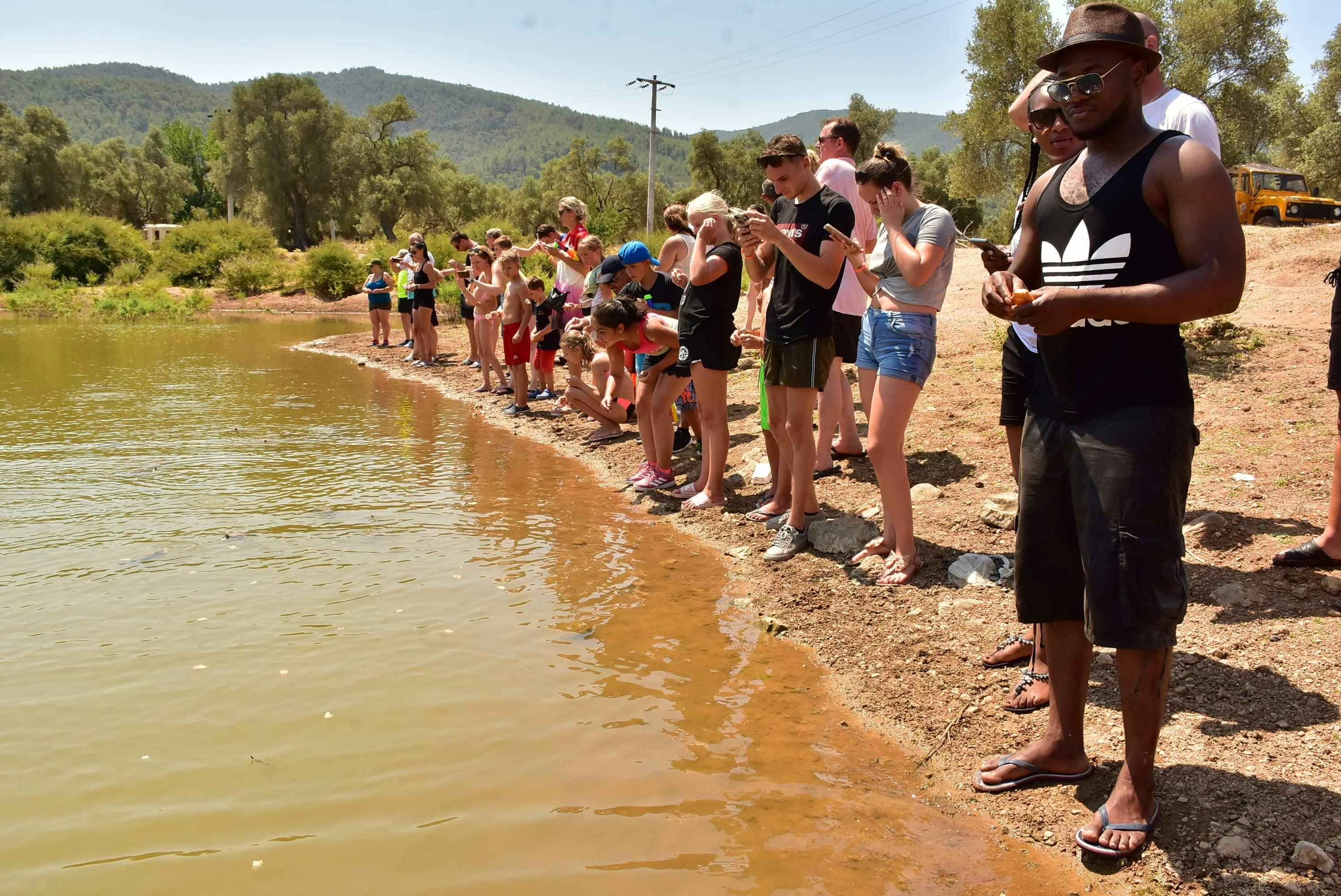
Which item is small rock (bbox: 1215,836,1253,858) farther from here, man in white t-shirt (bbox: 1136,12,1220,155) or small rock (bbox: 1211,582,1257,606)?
man in white t-shirt (bbox: 1136,12,1220,155)

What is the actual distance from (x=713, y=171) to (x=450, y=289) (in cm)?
3538

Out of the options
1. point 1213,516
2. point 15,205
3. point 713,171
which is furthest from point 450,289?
point 15,205

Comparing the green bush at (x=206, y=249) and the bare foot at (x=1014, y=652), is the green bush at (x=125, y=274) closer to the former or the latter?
the green bush at (x=206, y=249)

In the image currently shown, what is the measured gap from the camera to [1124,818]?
8.43 ft

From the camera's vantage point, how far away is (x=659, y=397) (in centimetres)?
723

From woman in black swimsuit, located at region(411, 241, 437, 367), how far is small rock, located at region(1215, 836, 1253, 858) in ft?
45.8

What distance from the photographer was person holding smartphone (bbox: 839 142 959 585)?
445cm

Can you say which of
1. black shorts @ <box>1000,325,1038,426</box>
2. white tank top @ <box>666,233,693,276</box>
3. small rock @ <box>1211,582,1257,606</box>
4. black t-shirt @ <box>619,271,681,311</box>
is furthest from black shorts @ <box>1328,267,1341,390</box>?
white tank top @ <box>666,233,693,276</box>

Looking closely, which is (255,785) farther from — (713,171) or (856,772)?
(713,171)

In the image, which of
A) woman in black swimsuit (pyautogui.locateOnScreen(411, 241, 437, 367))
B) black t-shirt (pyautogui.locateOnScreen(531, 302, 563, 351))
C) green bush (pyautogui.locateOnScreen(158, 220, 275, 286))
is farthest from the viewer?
green bush (pyautogui.locateOnScreen(158, 220, 275, 286))

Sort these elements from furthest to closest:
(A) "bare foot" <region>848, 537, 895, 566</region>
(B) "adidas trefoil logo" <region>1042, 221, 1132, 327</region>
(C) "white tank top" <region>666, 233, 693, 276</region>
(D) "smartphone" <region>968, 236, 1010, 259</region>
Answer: (C) "white tank top" <region>666, 233, 693, 276</region> → (A) "bare foot" <region>848, 537, 895, 566</region> → (D) "smartphone" <region>968, 236, 1010, 259</region> → (B) "adidas trefoil logo" <region>1042, 221, 1132, 327</region>

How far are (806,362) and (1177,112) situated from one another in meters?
2.15

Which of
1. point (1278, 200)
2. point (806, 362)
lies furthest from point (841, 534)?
point (1278, 200)

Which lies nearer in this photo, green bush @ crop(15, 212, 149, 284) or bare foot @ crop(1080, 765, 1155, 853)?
bare foot @ crop(1080, 765, 1155, 853)
